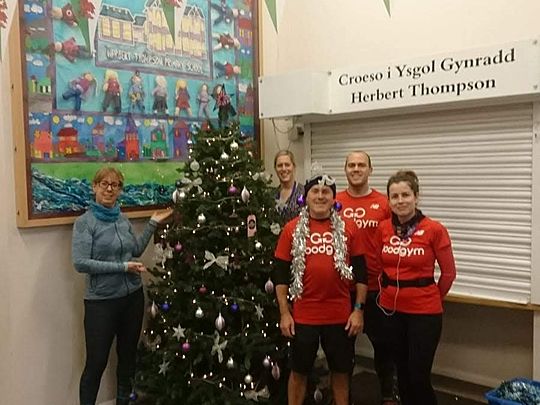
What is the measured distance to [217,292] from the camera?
11.4 feet

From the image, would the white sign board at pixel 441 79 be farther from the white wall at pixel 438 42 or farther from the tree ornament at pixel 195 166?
the tree ornament at pixel 195 166

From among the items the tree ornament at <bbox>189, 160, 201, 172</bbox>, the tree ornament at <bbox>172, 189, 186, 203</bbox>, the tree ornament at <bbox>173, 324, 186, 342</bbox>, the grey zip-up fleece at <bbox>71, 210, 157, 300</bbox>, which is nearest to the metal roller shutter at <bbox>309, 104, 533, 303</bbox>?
the tree ornament at <bbox>189, 160, 201, 172</bbox>

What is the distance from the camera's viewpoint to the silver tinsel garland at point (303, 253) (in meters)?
3.11

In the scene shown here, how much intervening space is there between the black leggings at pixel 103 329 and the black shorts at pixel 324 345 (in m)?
1.08

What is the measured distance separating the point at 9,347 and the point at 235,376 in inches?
52.7

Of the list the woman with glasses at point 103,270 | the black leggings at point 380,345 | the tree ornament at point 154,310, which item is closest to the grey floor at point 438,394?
the black leggings at point 380,345

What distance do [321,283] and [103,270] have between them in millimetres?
1259

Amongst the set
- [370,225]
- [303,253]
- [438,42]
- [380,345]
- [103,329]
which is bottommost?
[380,345]

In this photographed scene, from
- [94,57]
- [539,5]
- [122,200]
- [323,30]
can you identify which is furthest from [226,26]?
[539,5]

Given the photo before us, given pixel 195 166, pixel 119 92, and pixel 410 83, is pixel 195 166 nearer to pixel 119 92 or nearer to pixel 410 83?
pixel 119 92

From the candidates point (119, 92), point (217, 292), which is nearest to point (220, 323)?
point (217, 292)

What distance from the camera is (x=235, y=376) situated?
134 inches

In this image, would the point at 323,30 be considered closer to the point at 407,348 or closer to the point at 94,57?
the point at 94,57

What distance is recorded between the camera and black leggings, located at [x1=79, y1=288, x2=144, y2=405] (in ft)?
11.4
